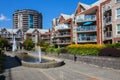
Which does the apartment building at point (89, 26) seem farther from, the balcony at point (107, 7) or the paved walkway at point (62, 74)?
the paved walkway at point (62, 74)

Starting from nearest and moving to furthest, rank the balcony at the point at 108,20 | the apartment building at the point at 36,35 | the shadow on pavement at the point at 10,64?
1. the shadow on pavement at the point at 10,64
2. the balcony at the point at 108,20
3. the apartment building at the point at 36,35

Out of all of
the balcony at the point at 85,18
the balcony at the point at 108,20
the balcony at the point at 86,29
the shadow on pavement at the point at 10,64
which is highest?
the balcony at the point at 85,18

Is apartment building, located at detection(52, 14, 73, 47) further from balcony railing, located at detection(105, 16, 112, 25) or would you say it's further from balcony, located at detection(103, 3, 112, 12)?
balcony railing, located at detection(105, 16, 112, 25)

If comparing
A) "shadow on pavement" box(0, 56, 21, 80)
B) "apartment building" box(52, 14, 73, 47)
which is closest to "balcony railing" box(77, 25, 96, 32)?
"apartment building" box(52, 14, 73, 47)

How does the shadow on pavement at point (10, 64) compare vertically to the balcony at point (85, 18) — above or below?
below

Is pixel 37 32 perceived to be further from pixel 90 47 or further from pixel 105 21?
pixel 90 47

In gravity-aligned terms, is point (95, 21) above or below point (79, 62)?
above

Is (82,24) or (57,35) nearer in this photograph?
(82,24)

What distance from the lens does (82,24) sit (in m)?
53.3

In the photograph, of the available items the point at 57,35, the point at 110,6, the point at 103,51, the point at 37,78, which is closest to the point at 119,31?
the point at 110,6

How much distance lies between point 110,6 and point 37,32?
79.7 m

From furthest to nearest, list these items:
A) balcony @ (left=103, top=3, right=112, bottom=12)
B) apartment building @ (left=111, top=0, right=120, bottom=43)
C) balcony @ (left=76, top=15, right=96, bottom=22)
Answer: balcony @ (left=76, top=15, right=96, bottom=22)
balcony @ (left=103, top=3, right=112, bottom=12)
apartment building @ (left=111, top=0, right=120, bottom=43)

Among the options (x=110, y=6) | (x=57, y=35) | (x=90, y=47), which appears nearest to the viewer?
(x=90, y=47)

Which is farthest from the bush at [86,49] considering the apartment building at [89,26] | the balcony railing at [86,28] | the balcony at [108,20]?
the balcony railing at [86,28]
